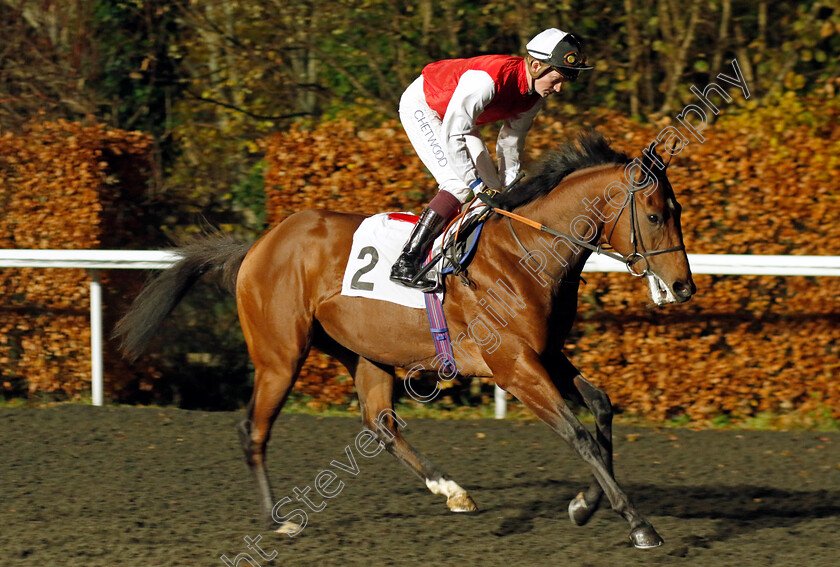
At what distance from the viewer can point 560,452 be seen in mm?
5512

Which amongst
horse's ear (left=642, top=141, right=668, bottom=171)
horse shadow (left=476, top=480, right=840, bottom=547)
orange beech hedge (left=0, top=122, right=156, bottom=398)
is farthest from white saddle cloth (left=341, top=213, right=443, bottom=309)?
orange beech hedge (left=0, top=122, right=156, bottom=398)

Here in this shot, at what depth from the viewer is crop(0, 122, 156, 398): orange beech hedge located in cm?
685

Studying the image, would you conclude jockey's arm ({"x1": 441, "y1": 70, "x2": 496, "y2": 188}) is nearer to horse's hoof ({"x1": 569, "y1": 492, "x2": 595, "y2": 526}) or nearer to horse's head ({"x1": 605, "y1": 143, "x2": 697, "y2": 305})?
horse's head ({"x1": 605, "y1": 143, "x2": 697, "y2": 305})

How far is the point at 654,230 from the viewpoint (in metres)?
3.78

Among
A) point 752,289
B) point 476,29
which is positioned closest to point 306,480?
point 752,289

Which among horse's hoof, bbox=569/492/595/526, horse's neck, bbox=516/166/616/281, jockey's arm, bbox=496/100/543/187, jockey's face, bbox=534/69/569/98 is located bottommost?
horse's hoof, bbox=569/492/595/526

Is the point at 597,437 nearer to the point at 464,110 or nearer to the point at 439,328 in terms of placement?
the point at 439,328

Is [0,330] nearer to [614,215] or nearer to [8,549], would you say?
[8,549]

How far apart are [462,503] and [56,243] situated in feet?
13.0

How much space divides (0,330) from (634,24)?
5667mm

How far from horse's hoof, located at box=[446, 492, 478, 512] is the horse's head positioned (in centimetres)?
125

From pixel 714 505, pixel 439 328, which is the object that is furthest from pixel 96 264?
pixel 714 505

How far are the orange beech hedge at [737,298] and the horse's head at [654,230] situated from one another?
224cm

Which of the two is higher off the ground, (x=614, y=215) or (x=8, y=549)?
(x=614, y=215)
